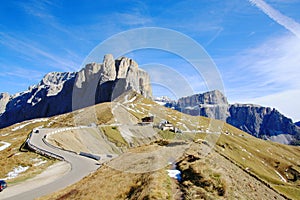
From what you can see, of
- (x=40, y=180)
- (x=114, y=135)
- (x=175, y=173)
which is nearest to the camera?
(x=175, y=173)

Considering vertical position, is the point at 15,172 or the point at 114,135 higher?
the point at 114,135

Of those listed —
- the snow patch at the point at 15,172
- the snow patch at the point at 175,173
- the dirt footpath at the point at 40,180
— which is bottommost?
the snow patch at the point at 15,172

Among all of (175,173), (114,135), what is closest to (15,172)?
(175,173)

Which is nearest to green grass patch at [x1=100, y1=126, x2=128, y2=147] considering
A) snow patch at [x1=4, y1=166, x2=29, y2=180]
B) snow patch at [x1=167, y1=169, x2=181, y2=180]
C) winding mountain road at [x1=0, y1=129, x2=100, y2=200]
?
winding mountain road at [x1=0, y1=129, x2=100, y2=200]

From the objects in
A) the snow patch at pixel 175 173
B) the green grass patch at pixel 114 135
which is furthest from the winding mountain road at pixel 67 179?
the green grass patch at pixel 114 135

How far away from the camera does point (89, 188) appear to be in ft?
85.2

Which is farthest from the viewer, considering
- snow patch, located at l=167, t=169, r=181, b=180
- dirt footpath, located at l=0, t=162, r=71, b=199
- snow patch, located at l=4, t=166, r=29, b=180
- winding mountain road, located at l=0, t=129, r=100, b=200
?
snow patch, located at l=4, t=166, r=29, b=180

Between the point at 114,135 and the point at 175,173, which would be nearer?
the point at 175,173

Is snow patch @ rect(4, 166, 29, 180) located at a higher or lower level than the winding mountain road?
lower

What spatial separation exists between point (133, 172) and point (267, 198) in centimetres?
1467

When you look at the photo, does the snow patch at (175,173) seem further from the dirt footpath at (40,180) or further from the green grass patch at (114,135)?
the green grass patch at (114,135)

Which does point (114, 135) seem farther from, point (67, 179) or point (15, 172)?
point (67, 179)

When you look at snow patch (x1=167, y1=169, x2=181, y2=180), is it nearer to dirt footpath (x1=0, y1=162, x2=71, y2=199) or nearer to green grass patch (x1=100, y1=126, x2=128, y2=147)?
dirt footpath (x1=0, y1=162, x2=71, y2=199)

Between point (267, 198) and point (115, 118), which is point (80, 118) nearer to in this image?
point (115, 118)
